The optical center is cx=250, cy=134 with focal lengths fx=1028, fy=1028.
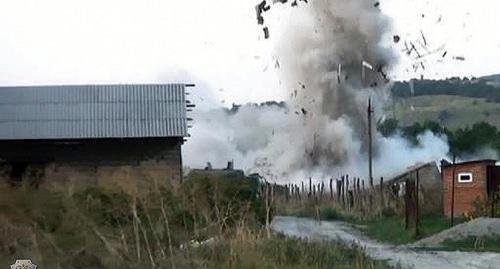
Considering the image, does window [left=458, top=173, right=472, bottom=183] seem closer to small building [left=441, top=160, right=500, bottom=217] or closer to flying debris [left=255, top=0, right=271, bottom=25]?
small building [left=441, top=160, right=500, bottom=217]

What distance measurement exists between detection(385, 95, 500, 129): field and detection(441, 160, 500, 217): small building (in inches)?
2203

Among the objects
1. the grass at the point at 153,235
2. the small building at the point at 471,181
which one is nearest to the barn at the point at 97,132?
the small building at the point at 471,181

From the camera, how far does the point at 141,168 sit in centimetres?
3678

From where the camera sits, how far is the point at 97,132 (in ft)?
123

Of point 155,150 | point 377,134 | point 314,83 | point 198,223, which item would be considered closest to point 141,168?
point 155,150

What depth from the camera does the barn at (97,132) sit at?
37.2 m

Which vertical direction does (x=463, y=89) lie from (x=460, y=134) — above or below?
above

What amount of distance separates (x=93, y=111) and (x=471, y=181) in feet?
54.9

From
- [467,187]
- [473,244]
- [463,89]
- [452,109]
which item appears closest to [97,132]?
[473,244]

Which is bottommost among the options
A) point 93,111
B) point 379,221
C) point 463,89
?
point 379,221

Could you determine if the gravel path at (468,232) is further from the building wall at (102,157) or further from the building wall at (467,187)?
the building wall at (467,187)

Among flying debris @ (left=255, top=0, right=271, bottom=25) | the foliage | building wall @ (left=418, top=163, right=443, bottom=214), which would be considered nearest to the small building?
building wall @ (left=418, top=163, right=443, bottom=214)

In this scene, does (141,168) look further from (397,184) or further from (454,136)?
(454,136)

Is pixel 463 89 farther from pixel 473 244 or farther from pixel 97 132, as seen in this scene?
pixel 473 244
